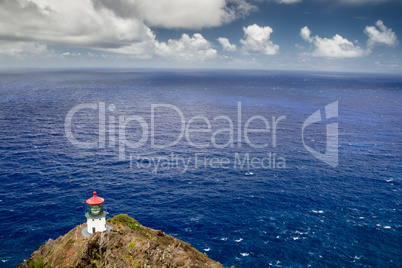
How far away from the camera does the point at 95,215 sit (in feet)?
140

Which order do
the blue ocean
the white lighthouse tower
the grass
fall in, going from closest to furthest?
the grass, the white lighthouse tower, the blue ocean

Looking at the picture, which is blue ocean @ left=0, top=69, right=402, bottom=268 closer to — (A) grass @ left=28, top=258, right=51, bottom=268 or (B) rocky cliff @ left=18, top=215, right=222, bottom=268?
(A) grass @ left=28, top=258, right=51, bottom=268

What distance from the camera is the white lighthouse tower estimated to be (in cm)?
4221

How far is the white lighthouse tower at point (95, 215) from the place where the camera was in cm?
4221

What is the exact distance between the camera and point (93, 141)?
120 metres

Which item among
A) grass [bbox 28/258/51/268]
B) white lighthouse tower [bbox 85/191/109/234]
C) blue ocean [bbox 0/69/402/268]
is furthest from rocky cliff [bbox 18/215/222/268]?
blue ocean [bbox 0/69/402/268]

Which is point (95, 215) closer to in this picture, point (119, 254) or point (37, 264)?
point (37, 264)

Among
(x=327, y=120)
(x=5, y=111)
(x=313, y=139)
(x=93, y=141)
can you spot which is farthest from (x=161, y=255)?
(x=5, y=111)

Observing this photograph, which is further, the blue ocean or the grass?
the blue ocean

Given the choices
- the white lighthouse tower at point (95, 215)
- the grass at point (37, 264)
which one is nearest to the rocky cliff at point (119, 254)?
the grass at point (37, 264)

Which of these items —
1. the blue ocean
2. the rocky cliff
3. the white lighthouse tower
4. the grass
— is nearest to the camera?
the rocky cliff

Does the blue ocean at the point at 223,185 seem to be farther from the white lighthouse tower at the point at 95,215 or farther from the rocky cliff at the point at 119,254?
the rocky cliff at the point at 119,254

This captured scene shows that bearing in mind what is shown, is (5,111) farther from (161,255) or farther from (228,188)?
(161,255)

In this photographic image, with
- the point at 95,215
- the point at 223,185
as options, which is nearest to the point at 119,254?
the point at 95,215
